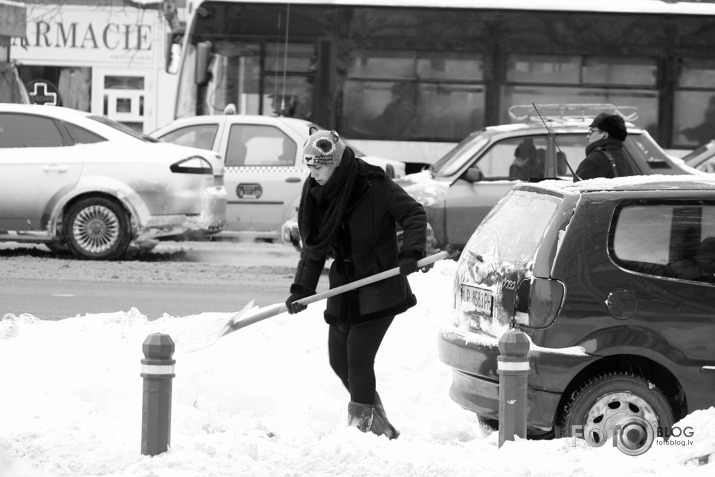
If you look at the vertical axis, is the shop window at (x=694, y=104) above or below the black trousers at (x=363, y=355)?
above

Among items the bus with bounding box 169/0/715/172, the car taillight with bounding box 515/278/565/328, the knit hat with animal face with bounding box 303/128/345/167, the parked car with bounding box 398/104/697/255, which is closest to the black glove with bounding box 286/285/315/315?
the knit hat with animal face with bounding box 303/128/345/167

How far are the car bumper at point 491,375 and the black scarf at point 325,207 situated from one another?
2.74 ft

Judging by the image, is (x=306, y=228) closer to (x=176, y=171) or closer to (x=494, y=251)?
(x=494, y=251)

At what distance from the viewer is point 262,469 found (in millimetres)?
5289

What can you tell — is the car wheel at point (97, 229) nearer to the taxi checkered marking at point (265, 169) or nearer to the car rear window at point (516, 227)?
the taxi checkered marking at point (265, 169)

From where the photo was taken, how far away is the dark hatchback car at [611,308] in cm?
601

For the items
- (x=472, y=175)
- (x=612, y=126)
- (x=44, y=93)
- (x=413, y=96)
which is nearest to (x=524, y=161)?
(x=472, y=175)

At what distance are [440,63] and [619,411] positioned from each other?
42.1 feet

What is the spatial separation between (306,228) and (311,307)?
2626mm

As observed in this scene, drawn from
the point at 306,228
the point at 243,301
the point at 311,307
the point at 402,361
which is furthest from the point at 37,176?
the point at 306,228

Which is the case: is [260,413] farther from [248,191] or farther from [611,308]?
[248,191]

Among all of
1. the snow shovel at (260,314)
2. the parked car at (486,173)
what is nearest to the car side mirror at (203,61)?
the parked car at (486,173)

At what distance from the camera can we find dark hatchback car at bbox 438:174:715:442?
19.7 ft

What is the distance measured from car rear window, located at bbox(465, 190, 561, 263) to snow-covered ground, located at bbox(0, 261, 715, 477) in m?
0.91
